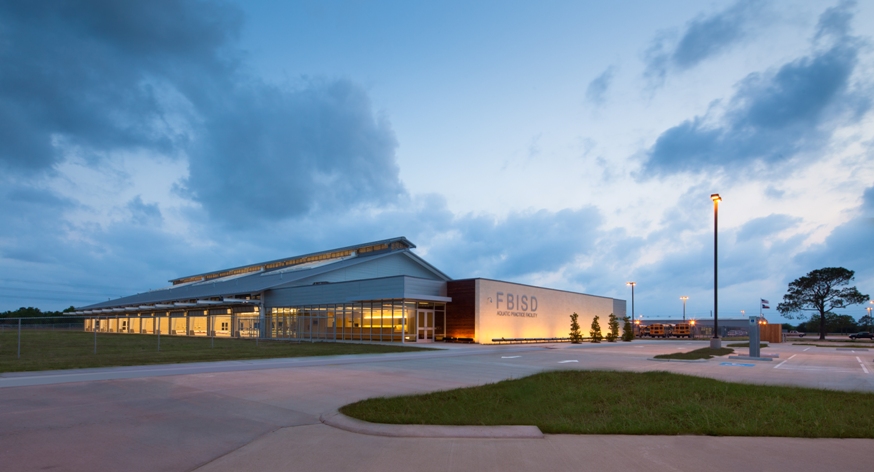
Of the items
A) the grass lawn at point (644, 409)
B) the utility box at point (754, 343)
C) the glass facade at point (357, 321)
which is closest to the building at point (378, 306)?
the glass facade at point (357, 321)

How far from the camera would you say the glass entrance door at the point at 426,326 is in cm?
4009

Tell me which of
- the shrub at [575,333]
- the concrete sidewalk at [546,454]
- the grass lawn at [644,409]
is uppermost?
the concrete sidewalk at [546,454]

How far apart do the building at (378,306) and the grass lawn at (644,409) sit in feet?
87.9

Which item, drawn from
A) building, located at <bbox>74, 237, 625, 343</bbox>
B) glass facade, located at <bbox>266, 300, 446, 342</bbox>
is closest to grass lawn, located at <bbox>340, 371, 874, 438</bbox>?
building, located at <bbox>74, 237, 625, 343</bbox>

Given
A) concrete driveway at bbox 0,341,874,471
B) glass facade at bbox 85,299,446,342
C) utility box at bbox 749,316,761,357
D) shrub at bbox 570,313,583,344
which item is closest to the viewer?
concrete driveway at bbox 0,341,874,471

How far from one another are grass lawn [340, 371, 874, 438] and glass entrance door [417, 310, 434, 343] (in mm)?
28297

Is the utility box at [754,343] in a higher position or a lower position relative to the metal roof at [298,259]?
lower

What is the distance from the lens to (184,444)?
23.3 ft

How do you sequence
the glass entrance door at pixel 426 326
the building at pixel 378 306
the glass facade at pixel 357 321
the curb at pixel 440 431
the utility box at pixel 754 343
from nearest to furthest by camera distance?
1. the curb at pixel 440 431
2. the utility box at pixel 754 343
3. the glass facade at pixel 357 321
4. the building at pixel 378 306
5. the glass entrance door at pixel 426 326

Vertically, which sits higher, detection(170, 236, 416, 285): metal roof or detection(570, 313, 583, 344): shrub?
detection(170, 236, 416, 285): metal roof

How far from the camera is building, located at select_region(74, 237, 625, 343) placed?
39500 millimetres

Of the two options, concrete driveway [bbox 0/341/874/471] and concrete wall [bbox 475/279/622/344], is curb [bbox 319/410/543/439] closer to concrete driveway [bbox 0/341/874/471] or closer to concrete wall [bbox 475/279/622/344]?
concrete driveway [bbox 0/341/874/471]

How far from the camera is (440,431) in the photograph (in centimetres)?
763

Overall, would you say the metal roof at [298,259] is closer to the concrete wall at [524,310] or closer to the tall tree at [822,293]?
the concrete wall at [524,310]
